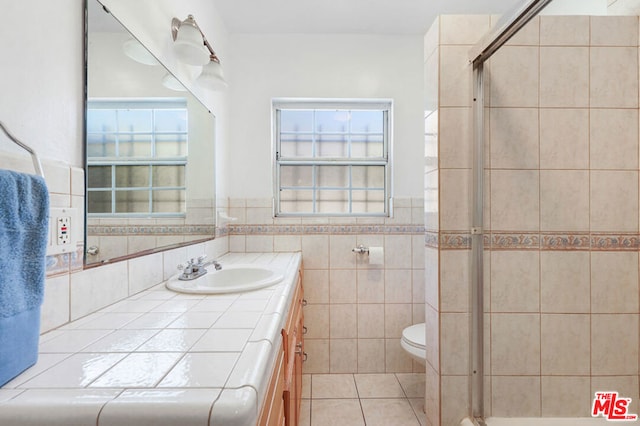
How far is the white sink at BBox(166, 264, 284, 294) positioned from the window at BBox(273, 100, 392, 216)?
87 centimetres

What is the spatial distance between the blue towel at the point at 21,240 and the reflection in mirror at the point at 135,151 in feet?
1.04

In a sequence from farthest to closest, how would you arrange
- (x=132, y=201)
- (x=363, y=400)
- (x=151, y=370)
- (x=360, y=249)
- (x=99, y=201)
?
1. (x=360, y=249)
2. (x=363, y=400)
3. (x=132, y=201)
4. (x=99, y=201)
5. (x=151, y=370)

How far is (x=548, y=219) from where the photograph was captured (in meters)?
1.39

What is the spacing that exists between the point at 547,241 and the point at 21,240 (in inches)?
71.2

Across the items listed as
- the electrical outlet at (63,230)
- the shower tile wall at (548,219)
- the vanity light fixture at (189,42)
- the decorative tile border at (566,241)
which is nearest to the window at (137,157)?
the electrical outlet at (63,230)

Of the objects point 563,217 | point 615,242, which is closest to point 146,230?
point 563,217

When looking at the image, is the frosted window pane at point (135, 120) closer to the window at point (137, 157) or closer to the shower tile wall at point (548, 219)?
the window at point (137, 157)

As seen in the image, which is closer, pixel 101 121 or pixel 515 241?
pixel 101 121

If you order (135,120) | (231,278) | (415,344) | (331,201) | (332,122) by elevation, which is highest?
(332,122)

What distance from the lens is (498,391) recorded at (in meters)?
1.39

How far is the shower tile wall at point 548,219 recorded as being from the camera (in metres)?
1.37

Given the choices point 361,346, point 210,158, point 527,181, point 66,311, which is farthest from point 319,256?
point 66,311

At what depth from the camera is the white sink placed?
1.17m

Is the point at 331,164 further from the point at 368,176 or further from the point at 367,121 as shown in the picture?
the point at 367,121
